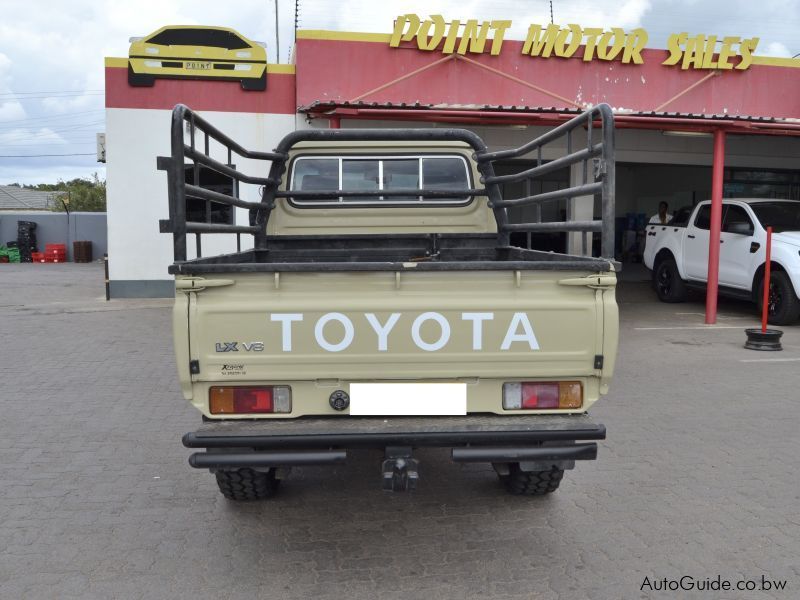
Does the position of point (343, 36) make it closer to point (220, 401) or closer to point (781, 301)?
point (781, 301)

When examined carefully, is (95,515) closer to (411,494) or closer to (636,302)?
(411,494)

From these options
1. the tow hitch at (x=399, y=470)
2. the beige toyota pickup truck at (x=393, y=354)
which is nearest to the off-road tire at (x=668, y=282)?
the beige toyota pickup truck at (x=393, y=354)

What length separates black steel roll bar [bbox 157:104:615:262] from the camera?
3.11 m

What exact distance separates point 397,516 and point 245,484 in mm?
867

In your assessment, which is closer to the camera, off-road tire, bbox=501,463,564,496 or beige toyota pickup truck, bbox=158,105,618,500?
beige toyota pickup truck, bbox=158,105,618,500

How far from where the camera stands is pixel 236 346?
3025 millimetres

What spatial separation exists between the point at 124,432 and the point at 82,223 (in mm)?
25598

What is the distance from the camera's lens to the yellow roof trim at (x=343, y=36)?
468 inches

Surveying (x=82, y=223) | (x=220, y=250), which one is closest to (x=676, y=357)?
(x=220, y=250)

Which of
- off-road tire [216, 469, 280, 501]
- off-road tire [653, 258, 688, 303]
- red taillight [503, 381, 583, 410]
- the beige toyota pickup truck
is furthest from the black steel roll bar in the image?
off-road tire [653, 258, 688, 303]

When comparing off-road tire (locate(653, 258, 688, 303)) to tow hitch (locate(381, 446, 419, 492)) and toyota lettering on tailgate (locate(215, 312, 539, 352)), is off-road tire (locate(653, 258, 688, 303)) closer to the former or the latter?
toyota lettering on tailgate (locate(215, 312, 539, 352))

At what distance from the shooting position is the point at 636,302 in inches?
526

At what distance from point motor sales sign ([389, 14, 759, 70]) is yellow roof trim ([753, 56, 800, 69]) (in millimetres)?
289

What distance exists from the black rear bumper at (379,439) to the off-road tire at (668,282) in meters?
10.5
